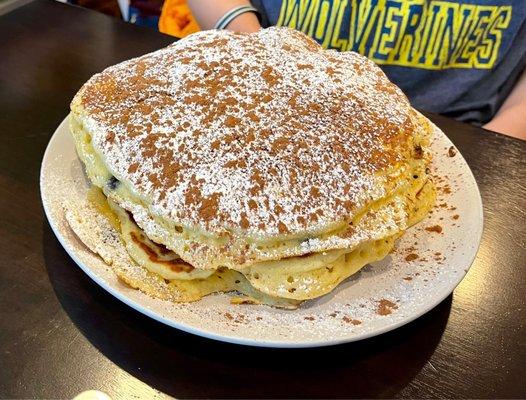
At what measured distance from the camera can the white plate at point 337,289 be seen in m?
0.68

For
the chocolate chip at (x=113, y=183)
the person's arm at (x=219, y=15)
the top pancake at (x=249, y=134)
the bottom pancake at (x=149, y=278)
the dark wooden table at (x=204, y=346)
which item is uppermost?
the top pancake at (x=249, y=134)

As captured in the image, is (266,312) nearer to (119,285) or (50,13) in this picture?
(119,285)

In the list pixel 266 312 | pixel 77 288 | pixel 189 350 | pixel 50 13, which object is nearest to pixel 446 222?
pixel 266 312

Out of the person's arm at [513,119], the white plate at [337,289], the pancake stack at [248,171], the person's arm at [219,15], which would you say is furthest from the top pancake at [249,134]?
the person's arm at [513,119]

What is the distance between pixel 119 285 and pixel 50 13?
99cm

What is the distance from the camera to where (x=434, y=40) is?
1.38 m

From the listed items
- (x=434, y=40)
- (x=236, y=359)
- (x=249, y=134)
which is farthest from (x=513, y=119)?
(x=236, y=359)

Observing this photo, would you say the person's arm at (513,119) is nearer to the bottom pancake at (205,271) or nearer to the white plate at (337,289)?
the white plate at (337,289)

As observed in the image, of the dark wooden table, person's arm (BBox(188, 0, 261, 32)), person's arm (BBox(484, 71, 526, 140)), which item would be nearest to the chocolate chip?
the dark wooden table

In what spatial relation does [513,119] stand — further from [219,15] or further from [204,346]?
[204,346]

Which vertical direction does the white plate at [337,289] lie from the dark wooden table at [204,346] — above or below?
above

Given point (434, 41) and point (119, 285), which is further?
point (434, 41)

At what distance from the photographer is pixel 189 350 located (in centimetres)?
73

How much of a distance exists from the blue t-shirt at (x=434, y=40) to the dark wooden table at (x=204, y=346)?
1.76 ft
